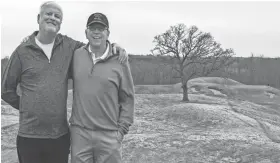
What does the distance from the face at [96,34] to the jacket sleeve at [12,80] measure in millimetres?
954

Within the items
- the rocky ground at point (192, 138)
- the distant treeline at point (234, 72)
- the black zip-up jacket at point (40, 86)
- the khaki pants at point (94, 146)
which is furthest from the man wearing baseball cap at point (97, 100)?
the distant treeline at point (234, 72)

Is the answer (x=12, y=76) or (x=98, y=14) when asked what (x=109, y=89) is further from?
(x=12, y=76)

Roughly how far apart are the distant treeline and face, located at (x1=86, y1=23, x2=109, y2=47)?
45.8m

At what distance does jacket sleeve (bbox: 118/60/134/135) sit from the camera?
4.29 metres

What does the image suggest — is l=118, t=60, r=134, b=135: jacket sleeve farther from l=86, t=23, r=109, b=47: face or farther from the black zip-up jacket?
the black zip-up jacket

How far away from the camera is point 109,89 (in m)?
4.12

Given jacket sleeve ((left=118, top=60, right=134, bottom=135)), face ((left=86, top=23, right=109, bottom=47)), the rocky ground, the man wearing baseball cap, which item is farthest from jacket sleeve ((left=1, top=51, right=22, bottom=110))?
the rocky ground

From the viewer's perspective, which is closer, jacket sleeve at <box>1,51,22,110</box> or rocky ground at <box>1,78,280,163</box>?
jacket sleeve at <box>1,51,22,110</box>

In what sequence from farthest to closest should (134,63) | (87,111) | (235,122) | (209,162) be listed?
(134,63), (235,122), (209,162), (87,111)

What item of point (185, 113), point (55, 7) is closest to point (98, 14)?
point (55, 7)

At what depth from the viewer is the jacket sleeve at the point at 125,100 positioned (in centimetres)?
429

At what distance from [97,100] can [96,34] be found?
838 mm

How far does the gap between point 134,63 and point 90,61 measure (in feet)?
205

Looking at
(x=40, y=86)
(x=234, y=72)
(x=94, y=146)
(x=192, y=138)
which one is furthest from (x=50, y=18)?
(x=234, y=72)
